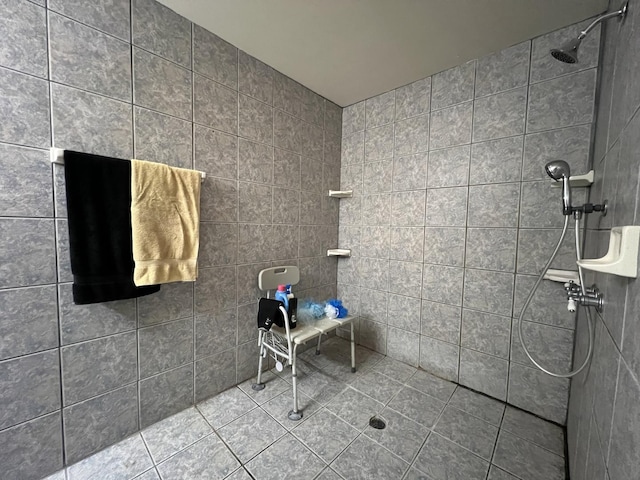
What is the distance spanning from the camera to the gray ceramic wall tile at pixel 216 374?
1479mm

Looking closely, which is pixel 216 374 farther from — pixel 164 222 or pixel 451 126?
pixel 451 126

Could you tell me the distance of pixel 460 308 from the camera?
167cm

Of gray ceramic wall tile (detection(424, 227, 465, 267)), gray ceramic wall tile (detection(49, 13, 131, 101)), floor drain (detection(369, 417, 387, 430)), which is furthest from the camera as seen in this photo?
gray ceramic wall tile (detection(424, 227, 465, 267))

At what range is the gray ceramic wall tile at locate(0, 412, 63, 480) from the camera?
96 cm

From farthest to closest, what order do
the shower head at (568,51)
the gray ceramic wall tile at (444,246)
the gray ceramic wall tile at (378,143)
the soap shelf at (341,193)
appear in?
the soap shelf at (341,193) < the gray ceramic wall tile at (378,143) < the gray ceramic wall tile at (444,246) < the shower head at (568,51)

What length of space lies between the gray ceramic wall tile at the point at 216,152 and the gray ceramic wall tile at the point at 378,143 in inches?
44.5

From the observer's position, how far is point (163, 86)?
49.6 inches

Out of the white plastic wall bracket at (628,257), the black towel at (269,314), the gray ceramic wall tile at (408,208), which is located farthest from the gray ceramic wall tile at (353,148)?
the white plastic wall bracket at (628,257)

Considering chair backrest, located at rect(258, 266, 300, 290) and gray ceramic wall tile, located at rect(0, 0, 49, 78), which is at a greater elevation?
gray ceramic wall tile, located at rect(0, 0, 49, 78)

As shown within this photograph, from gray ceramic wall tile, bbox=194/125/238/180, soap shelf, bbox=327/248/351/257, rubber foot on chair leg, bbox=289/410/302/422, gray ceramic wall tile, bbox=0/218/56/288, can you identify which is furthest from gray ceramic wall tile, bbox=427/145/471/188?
gray ceramic wall tile, bbox=0/218/56/288

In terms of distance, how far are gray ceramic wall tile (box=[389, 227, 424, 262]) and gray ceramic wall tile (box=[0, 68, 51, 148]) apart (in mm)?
2031

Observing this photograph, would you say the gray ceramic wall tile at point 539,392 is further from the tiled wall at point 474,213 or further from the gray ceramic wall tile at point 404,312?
the gray ceramic wall tile at point 404,312

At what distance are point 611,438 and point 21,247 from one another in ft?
6.43

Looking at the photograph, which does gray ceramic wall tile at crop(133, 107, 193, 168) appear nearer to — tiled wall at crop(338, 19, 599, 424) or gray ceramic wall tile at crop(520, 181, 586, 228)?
tiled wall at crop(338, 19, 599, 424)
